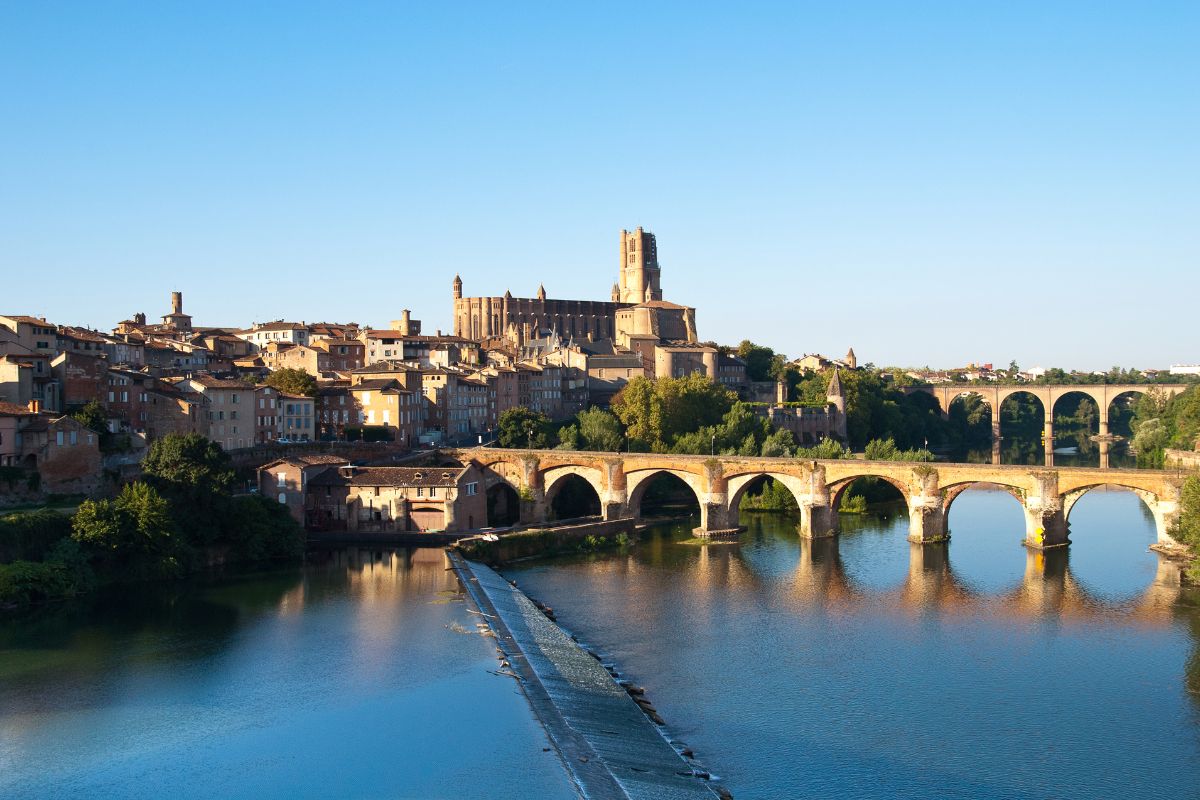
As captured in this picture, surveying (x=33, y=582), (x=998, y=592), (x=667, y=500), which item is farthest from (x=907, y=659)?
(x=667, y=500)

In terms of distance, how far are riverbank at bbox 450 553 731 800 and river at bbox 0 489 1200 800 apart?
1.54 feet

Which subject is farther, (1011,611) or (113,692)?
(1011,611)

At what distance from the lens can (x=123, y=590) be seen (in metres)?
31.7

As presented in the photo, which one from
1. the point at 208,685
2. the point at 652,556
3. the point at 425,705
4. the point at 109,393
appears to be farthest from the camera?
the point at 109,393

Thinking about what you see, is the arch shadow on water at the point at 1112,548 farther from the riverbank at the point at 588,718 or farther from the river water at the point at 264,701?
the river water at the point at 264,701

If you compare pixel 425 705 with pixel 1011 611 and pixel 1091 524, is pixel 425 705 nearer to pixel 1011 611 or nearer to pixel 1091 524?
pixel 1011 611

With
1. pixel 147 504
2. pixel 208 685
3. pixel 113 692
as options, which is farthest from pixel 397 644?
pixel 147 504

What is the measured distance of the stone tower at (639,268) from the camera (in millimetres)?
110750

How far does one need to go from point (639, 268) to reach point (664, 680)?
88877mm

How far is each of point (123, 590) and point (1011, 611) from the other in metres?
22.3

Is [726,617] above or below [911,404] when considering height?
below

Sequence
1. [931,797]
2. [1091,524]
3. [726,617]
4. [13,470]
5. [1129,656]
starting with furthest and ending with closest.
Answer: [1091,524] < [13,470] < [726,617] < [1129,656] < [931,797]

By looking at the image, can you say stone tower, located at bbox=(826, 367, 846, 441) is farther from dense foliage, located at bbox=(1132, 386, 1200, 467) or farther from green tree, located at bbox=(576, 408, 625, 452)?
green tree, located at bbox=(576, 408, 625, 452)

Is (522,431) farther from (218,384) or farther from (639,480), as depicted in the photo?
(218,384)
